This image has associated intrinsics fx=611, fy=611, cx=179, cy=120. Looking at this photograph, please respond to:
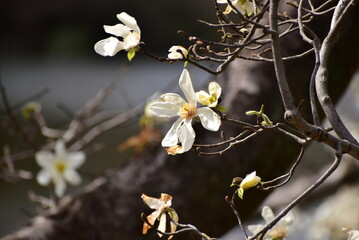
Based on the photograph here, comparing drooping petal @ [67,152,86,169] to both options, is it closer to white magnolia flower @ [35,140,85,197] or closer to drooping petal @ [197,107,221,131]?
white magnolia flower @ [35,140,85,197]

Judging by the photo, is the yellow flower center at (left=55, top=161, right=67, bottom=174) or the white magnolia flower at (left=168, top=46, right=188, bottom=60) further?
the yellow flower center at (left=55, top=161, right=67, bottom=174)

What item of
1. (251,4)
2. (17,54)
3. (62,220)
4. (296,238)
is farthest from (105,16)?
(251,4)

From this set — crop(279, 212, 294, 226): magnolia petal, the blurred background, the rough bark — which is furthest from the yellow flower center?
the blurred background

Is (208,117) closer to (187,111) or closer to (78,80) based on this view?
(187,111)

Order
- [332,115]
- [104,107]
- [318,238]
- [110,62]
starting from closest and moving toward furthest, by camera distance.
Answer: [332,115] → [318,238] → [104,107] → [110,62]

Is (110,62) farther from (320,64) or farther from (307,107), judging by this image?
(320,64)

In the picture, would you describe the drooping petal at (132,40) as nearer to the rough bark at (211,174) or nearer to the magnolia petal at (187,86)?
the magnolia petal at (187,86)

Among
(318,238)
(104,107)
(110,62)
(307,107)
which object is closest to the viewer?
(307,107)
